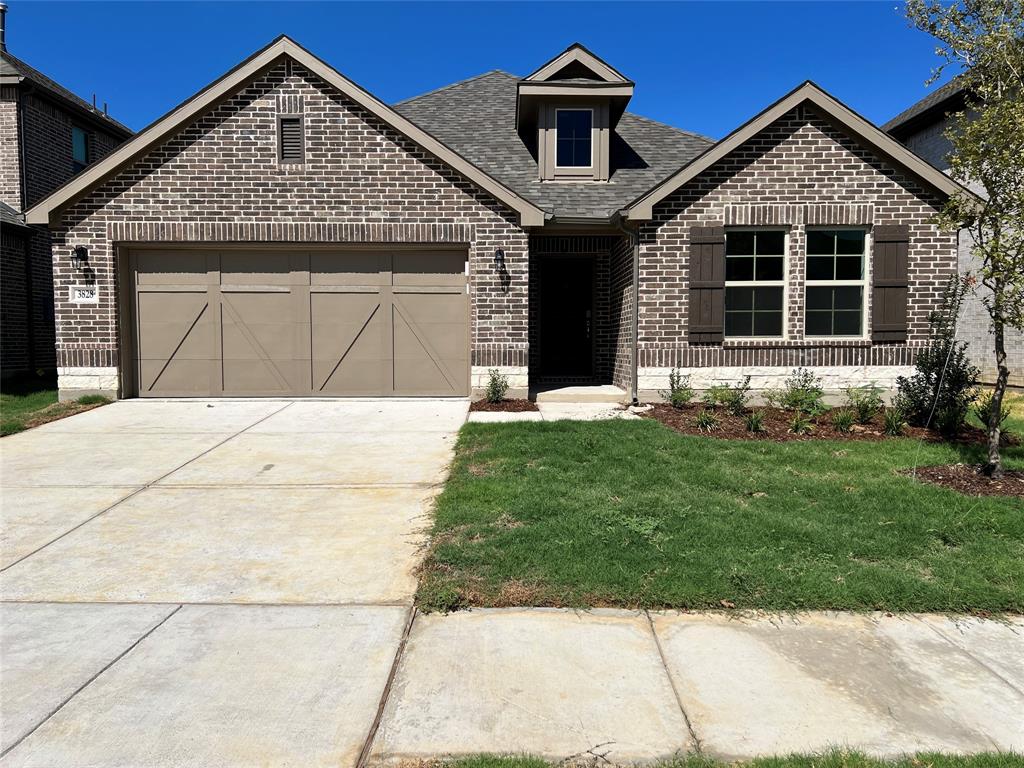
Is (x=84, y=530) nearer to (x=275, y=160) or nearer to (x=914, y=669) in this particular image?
(x=914, y=669)

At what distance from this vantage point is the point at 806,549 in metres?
4.56

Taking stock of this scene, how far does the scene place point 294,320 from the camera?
469 inches

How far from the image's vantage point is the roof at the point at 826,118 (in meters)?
10.6

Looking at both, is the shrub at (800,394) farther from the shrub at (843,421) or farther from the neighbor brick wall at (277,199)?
the neighbor brick wall at (277,199)

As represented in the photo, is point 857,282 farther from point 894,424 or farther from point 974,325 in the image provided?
point 974,325

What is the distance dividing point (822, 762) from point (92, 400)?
12280 mm

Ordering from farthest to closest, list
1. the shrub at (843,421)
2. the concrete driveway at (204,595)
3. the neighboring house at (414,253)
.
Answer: the neighboring house at (414,253), the shrub at (843,421), the concrete driveway at (204,595)

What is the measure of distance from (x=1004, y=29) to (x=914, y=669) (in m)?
6.20

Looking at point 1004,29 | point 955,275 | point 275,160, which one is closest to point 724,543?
point 1004,29

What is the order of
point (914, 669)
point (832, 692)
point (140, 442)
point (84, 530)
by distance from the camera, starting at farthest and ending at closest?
point (140, 442)
point (84, 530)
point (914, 669)
point (832, 692)

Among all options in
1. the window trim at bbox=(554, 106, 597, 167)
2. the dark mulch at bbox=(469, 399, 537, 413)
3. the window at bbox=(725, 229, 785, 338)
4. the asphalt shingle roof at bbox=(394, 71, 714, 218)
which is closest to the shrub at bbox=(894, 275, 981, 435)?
the window at bbox=(725, 229, 785, 338)

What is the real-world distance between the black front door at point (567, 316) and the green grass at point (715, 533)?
691 centimetres

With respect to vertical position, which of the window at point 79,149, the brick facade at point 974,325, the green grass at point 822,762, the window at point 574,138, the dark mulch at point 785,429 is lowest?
the green grass at point 822,762

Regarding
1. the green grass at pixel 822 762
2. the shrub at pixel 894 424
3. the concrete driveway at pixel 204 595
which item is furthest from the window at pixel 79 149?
the green grass at pixel 822 762
